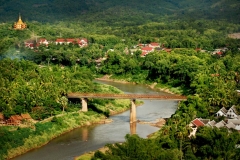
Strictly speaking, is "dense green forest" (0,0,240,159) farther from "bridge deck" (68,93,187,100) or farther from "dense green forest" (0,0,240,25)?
"dense green forest" (0,0,240,25)

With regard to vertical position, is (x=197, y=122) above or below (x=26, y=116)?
above

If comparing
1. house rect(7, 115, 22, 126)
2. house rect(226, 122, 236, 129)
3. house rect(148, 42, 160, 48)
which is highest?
house rect(148, 42, 160, 48)

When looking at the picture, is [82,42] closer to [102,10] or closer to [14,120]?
[14,120]

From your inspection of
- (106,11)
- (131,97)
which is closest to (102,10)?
(106,11)

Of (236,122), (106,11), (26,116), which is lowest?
(26,116)

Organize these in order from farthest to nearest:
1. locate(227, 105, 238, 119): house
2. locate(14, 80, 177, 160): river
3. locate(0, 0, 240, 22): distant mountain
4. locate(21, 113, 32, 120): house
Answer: locate(0, 0, 240, 22): distant mountain, locate(21, 113, 32, 120): house, locate(227, 105, 238, 119): house, locate(14, 80, 177, 160): river

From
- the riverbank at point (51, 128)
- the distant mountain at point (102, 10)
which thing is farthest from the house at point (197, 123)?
the distant mountain at point (102, 10)

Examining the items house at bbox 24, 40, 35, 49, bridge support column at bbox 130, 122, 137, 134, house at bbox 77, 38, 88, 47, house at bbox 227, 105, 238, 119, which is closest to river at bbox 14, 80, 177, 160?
bridge support column at bbox 130, 122, 137, 134

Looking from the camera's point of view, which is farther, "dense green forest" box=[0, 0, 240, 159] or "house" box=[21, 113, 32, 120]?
"house" box=[21, 113, 32, 120]
